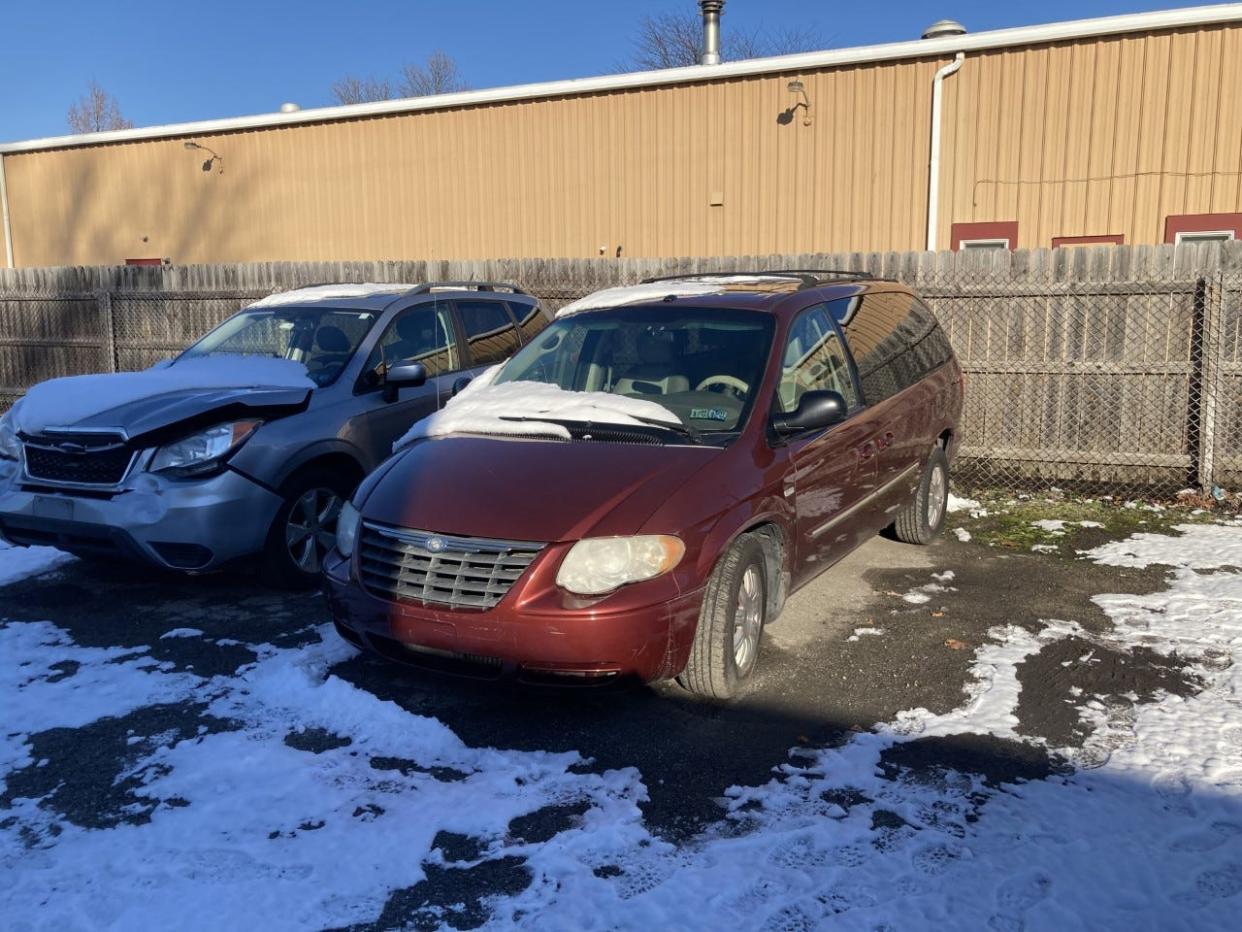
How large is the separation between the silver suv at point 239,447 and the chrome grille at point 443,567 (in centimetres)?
159

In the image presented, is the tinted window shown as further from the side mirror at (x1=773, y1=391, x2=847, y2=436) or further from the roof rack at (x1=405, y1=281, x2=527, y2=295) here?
the roof rack at (x1=405, y1=281, x2=527, y2=295)

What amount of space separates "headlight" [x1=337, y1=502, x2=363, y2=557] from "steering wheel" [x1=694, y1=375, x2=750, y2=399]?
65.8 inches

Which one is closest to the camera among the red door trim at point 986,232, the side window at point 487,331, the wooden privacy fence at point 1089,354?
the side window at point 487,331

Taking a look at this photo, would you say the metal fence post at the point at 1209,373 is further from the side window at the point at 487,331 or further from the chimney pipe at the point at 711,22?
the chimney pipe at the point at 711,22

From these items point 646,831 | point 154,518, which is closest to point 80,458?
point 154,518

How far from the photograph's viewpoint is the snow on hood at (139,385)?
17.9ft

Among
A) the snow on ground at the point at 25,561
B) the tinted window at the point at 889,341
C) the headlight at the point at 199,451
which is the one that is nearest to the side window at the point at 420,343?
the headlight at the point at 199,451

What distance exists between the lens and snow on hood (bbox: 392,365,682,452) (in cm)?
451

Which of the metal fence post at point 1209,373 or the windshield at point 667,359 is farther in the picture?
the metal fence post at point 1209,373

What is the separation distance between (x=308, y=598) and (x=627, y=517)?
8.71 ft

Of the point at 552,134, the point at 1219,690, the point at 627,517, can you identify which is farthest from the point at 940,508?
the point at 552,134

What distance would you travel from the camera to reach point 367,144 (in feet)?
49.7

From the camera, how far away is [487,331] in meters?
7.29

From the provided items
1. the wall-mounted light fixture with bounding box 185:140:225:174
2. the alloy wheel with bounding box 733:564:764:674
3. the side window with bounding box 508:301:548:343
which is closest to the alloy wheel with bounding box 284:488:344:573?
the side window with bounding box 508:301:548:343
